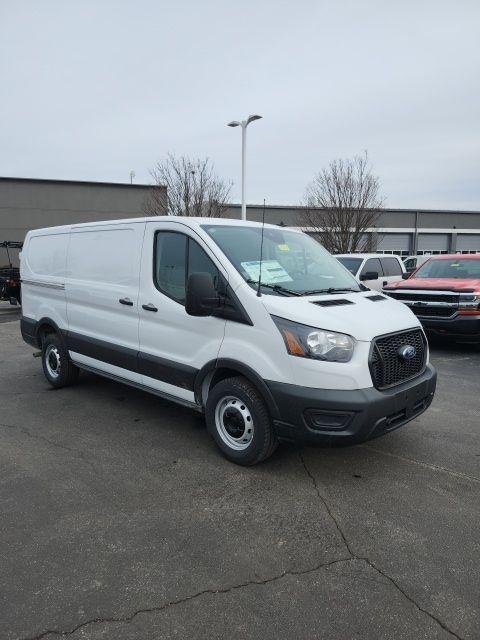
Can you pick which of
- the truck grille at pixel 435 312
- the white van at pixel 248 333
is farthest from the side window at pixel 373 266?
the white van at pixel 248 333

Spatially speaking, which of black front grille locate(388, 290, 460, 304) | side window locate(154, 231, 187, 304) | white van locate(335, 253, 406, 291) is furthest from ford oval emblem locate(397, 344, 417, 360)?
white van locate(335, 253, 406, 291)

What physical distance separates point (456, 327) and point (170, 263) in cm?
604

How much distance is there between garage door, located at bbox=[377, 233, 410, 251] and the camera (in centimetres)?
4259

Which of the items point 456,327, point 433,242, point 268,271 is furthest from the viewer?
point 433,242

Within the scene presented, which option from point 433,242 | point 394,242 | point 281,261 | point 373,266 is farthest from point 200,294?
point 433,242

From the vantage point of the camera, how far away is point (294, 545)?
2.97 m

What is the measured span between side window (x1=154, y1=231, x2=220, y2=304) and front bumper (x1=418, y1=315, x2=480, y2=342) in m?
5.71

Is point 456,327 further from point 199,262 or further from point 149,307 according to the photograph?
point 149,307

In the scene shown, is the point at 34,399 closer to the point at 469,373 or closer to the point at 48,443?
the point at 48,443

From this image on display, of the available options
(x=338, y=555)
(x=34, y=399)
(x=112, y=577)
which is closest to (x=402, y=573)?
(x=338, y=555)

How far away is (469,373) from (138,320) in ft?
17.3

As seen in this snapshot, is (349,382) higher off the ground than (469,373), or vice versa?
(349,382)

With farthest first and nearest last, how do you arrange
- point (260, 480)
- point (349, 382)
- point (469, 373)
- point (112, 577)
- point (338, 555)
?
point (469, 373) → point (260, 480) → point (349, 382) → point (338, 555) → point (112, 577)

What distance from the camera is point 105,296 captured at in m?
5.24
